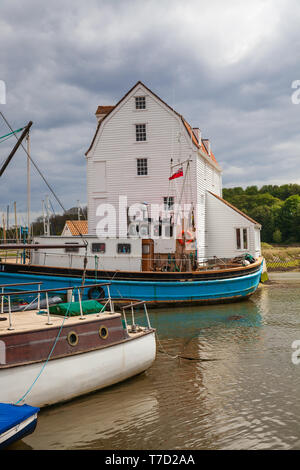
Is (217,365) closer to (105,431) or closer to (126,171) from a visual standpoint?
(105,431)

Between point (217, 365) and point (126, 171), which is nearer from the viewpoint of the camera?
point (217, 365)

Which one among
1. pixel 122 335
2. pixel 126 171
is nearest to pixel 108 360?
pixel 122 335

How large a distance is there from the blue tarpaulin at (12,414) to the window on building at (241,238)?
77.7 feet

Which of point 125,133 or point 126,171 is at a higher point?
point 125,133

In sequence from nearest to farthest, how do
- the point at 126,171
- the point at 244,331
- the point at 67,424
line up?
the point at 67,424 → the point at 244,331 → the point at 126,171

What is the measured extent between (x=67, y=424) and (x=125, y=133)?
76.7ft

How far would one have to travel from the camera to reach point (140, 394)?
30.8 feet

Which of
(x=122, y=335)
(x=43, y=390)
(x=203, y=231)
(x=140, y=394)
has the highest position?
(x=203, y=231)

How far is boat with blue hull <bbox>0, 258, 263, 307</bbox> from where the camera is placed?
20344 millimetres

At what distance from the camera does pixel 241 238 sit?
28766 millimetres

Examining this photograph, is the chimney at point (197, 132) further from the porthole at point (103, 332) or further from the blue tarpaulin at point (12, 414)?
the blue tarpaulin at point (12, 414)

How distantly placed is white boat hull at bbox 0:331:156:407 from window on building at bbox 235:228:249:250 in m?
19.2

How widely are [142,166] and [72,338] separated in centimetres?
2075

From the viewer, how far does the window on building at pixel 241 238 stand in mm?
28750
